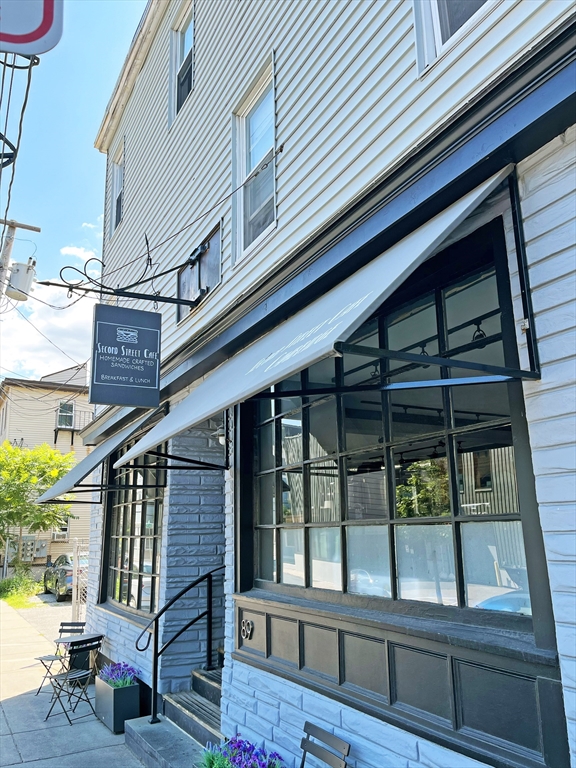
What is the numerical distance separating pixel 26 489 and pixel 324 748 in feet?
67.8

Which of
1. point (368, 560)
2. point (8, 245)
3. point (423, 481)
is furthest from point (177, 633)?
point (8, 245)

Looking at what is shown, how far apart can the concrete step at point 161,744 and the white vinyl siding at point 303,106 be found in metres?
4.21

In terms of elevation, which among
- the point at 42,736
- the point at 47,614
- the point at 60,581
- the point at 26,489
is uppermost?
the point at 26,489

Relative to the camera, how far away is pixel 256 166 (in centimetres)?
639

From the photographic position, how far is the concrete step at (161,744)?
532 centimetres

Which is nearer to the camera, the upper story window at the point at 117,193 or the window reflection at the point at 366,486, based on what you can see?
the window reflection at the point at 366,486

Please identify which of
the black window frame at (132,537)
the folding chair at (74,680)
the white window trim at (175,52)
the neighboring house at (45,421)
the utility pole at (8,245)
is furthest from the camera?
the neighboring house at (45,421)

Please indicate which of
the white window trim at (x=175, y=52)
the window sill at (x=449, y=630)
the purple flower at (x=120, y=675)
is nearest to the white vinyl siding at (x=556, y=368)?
the window sill at (x=449, y=630)

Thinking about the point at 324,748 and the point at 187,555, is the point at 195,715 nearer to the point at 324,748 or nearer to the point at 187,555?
the point at 187,555

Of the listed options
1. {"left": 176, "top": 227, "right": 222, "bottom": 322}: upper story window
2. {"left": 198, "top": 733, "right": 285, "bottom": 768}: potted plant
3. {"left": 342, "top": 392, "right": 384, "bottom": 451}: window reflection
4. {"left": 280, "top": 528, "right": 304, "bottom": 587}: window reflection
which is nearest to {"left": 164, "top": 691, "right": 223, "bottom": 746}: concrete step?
{"left": 198, "top": 733, "right": 285, "bottom": 768}: potted plant

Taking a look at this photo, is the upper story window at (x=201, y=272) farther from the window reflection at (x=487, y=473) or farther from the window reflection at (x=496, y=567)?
the window reflection at (x=496, y=567)

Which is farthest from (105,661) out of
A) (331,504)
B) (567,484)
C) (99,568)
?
(567,484)

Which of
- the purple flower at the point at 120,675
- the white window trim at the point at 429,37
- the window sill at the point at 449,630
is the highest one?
the white window trim at the point at 429,37

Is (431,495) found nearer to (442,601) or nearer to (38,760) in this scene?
(442,601)
